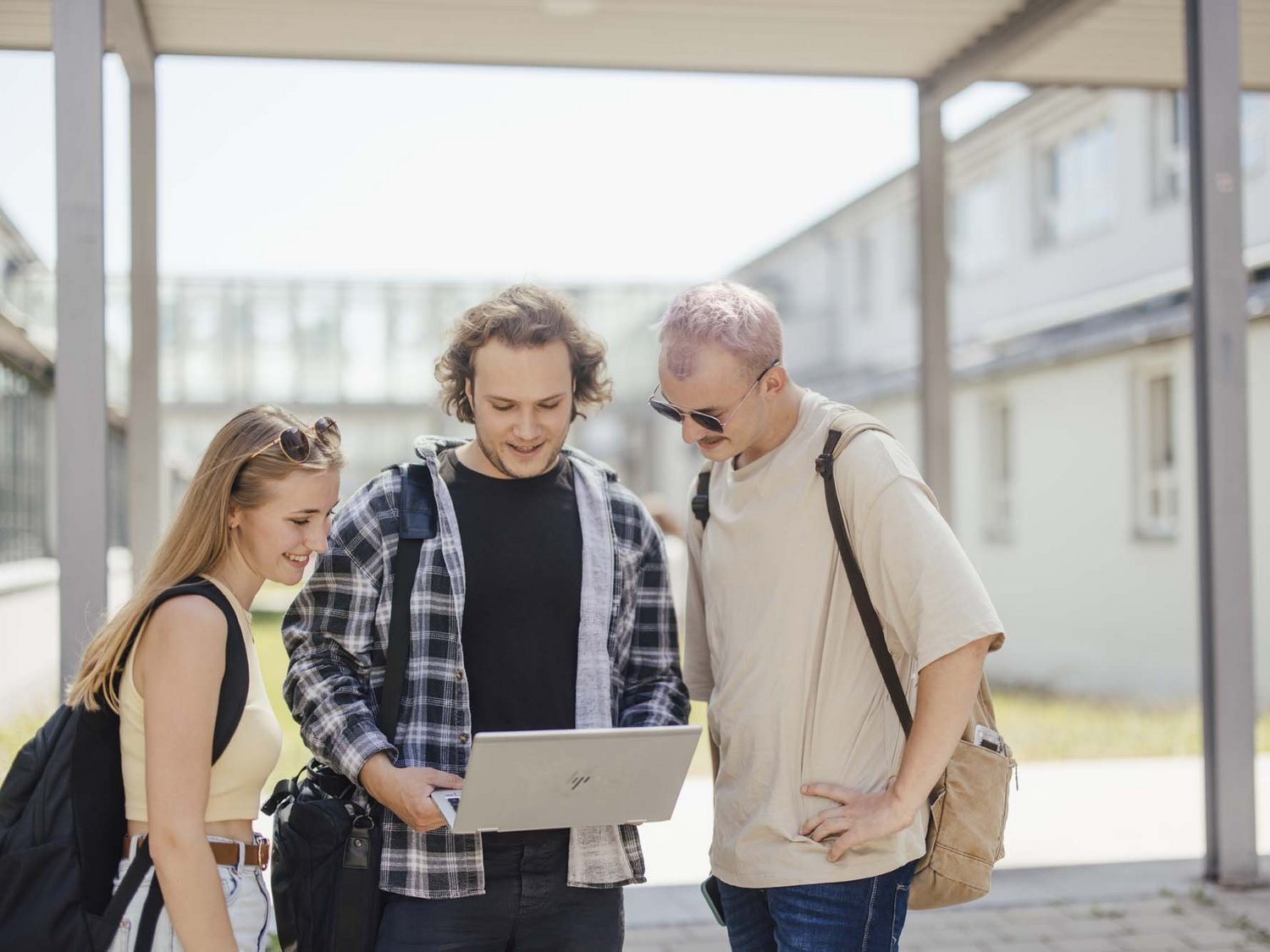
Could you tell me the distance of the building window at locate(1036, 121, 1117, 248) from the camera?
17.7m

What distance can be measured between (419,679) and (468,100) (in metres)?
30.6

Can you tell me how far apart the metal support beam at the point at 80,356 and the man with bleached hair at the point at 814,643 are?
2.00 metres

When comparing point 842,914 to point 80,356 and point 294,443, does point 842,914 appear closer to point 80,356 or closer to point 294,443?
point 294,443

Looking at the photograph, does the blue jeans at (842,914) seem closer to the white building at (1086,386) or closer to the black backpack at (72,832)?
the black backpack at (72,832)

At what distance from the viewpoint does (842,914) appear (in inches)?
95.5

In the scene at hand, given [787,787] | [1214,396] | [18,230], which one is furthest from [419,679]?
[18,230]

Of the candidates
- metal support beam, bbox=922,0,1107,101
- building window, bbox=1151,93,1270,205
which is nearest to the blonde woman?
metal support beam, bbox=922,0,1107,101

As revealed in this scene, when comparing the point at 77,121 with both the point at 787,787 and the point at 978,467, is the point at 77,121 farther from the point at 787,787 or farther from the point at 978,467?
the point at 978,467

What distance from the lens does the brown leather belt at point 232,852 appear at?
2.16 m

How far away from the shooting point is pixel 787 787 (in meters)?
2.46

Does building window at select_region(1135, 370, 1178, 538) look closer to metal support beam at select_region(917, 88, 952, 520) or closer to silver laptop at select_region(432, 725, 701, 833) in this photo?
metal support beam at select_region(917, 88, 952, 520)

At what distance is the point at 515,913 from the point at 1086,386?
14.5 meters

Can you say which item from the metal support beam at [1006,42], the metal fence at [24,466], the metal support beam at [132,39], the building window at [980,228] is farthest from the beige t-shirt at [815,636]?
the building window at [980,228]

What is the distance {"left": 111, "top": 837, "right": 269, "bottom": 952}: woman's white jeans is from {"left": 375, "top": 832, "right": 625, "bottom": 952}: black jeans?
0.31m
